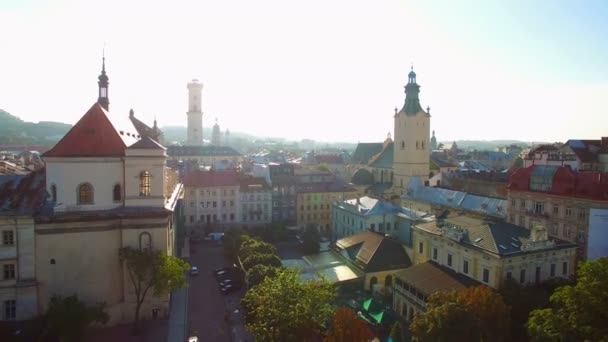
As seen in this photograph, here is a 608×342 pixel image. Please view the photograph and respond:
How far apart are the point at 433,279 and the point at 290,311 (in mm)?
14623

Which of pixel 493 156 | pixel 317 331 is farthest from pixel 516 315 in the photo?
pixel 493 156

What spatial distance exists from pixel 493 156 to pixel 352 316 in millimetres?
137770

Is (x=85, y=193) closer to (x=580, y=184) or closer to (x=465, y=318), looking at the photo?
(x=465, y=318)

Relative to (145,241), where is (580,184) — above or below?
above

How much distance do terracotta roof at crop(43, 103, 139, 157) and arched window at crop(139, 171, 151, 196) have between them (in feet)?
7.70

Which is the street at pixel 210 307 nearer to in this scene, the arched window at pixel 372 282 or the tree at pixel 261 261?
the tree at pixel 261 261

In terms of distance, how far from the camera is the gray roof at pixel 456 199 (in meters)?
50.4

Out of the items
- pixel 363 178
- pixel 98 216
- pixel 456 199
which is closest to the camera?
pixel 98 216

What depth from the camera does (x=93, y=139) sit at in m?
33.6

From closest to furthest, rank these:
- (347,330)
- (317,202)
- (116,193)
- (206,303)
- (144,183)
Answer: (347,330), (116,193), (144,183), (206,303), (317,202)

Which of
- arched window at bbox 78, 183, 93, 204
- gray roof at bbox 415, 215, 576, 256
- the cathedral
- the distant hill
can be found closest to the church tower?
the cathedral

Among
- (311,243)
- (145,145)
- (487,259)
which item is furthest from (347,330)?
(311,243)

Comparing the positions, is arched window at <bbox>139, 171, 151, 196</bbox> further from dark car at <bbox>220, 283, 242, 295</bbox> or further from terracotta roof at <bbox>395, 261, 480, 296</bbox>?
terracotta roof at <bbox>395, 261, 480, 296</bbox>

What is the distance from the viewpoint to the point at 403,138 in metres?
68.4
